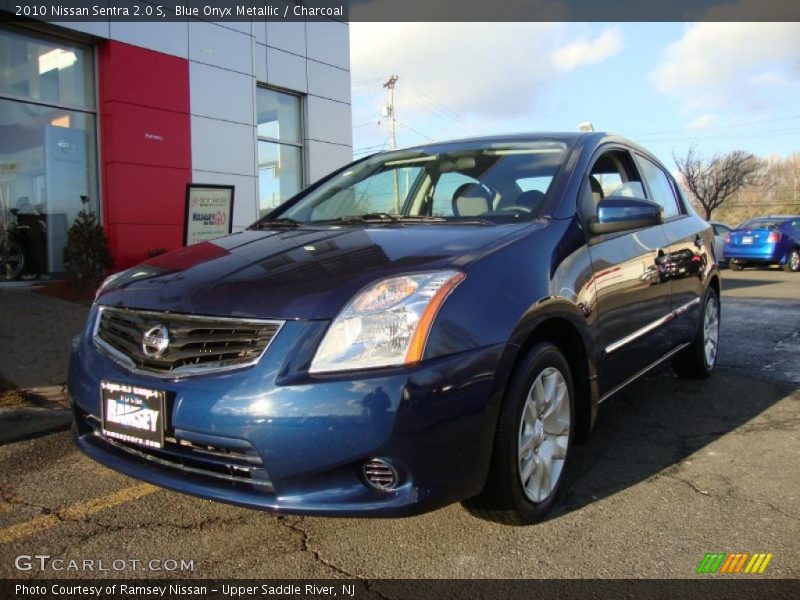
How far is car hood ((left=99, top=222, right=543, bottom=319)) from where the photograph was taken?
227cm

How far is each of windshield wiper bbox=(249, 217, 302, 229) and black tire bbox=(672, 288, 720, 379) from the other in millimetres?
2812

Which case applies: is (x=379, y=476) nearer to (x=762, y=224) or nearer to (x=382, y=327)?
(x=382, y=327)

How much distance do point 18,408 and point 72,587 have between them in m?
2.51

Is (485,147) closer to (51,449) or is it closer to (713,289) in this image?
(713,289)

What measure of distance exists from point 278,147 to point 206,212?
4.42m

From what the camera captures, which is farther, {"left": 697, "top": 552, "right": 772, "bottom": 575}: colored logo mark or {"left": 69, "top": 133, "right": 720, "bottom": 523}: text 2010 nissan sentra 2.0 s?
{"left": 697, "top": 552, "right": 772, "bottom": 575}: colored logo mark

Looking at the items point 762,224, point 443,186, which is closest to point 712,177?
point 762,224

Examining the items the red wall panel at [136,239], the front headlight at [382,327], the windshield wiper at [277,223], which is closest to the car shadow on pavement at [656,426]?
the front headlight at [382,327]

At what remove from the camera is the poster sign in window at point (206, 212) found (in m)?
8.27

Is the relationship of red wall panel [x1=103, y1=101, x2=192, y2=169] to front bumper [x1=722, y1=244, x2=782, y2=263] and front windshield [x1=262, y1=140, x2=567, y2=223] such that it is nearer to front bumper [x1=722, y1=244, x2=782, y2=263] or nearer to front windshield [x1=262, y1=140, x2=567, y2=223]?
front windshield [x1=262, y1=140, x2=567, y2=223]

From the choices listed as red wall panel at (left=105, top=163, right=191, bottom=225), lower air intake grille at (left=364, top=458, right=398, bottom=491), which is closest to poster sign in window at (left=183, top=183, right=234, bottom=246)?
red wall panel at (left=105, top=163, right=191, bottom=225)

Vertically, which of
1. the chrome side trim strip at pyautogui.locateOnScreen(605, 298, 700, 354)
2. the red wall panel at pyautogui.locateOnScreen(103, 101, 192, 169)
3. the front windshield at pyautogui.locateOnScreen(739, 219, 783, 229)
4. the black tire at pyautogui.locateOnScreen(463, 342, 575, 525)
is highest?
the red wall panel at pyautogui.locateOnScreen(103, 101, 192, 169)

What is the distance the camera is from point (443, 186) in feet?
11.8

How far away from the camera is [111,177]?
31.3 feet
